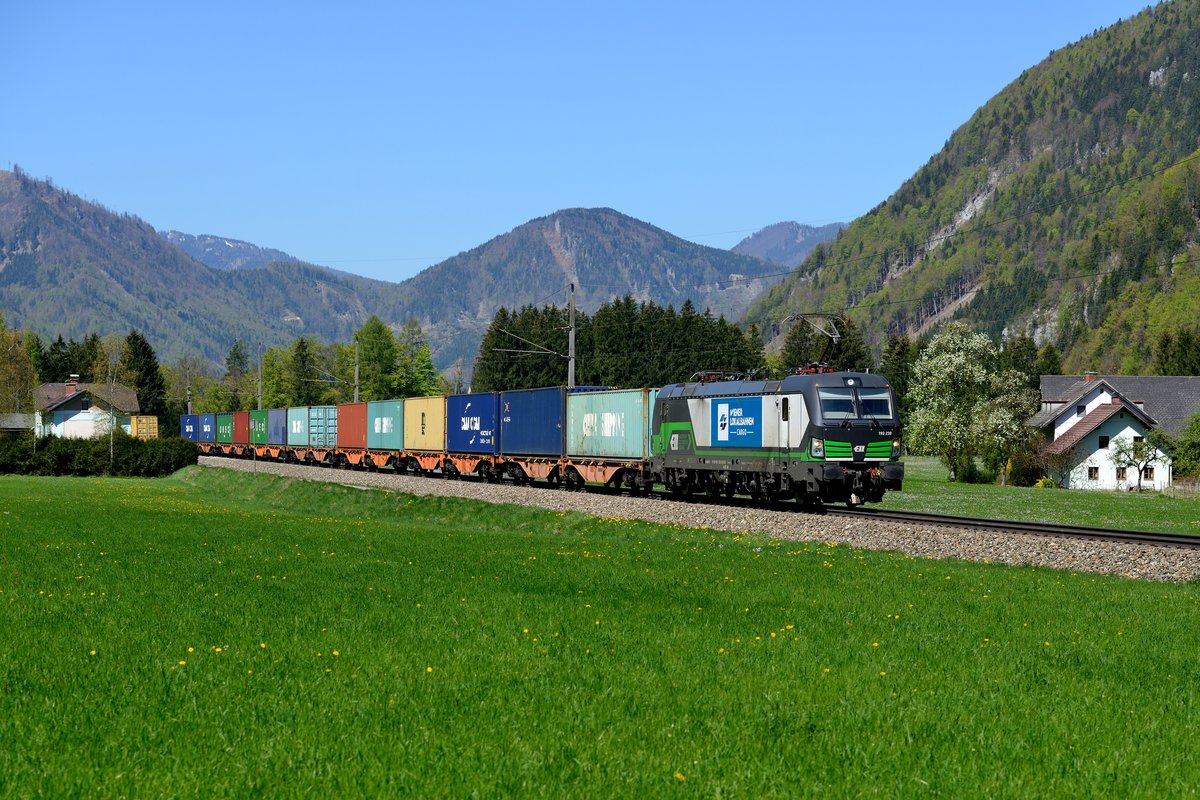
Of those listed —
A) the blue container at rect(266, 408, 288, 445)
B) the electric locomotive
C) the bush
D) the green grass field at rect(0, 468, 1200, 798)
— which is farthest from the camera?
the blue container at rect(266, 408, 288, 445)

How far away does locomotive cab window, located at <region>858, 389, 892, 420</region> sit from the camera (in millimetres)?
31875

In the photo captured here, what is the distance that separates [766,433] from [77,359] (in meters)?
155

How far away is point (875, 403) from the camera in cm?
3212

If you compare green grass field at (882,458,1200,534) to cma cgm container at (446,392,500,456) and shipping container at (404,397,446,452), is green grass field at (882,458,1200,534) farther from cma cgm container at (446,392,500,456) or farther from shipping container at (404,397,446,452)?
shipping container at (404,397,446,452)

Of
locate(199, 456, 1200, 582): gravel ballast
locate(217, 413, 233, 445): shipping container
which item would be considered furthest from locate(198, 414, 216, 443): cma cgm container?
locate(199, 456, 1200, 582): gravel ballast

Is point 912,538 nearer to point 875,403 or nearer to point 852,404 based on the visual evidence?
point 852,404

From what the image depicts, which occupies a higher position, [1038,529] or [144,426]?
[144,426]

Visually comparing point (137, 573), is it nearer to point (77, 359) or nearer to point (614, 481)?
point (614, 481)

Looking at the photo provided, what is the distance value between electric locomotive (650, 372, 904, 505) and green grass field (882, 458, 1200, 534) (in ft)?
22.2

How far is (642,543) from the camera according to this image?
24.6 m

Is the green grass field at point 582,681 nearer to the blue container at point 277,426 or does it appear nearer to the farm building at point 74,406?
the blue container at point 277,426

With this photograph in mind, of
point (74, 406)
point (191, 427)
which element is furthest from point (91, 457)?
point (74, 406)

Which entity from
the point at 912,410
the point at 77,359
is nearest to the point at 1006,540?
the point at 912,410

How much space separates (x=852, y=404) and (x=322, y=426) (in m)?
49.3
